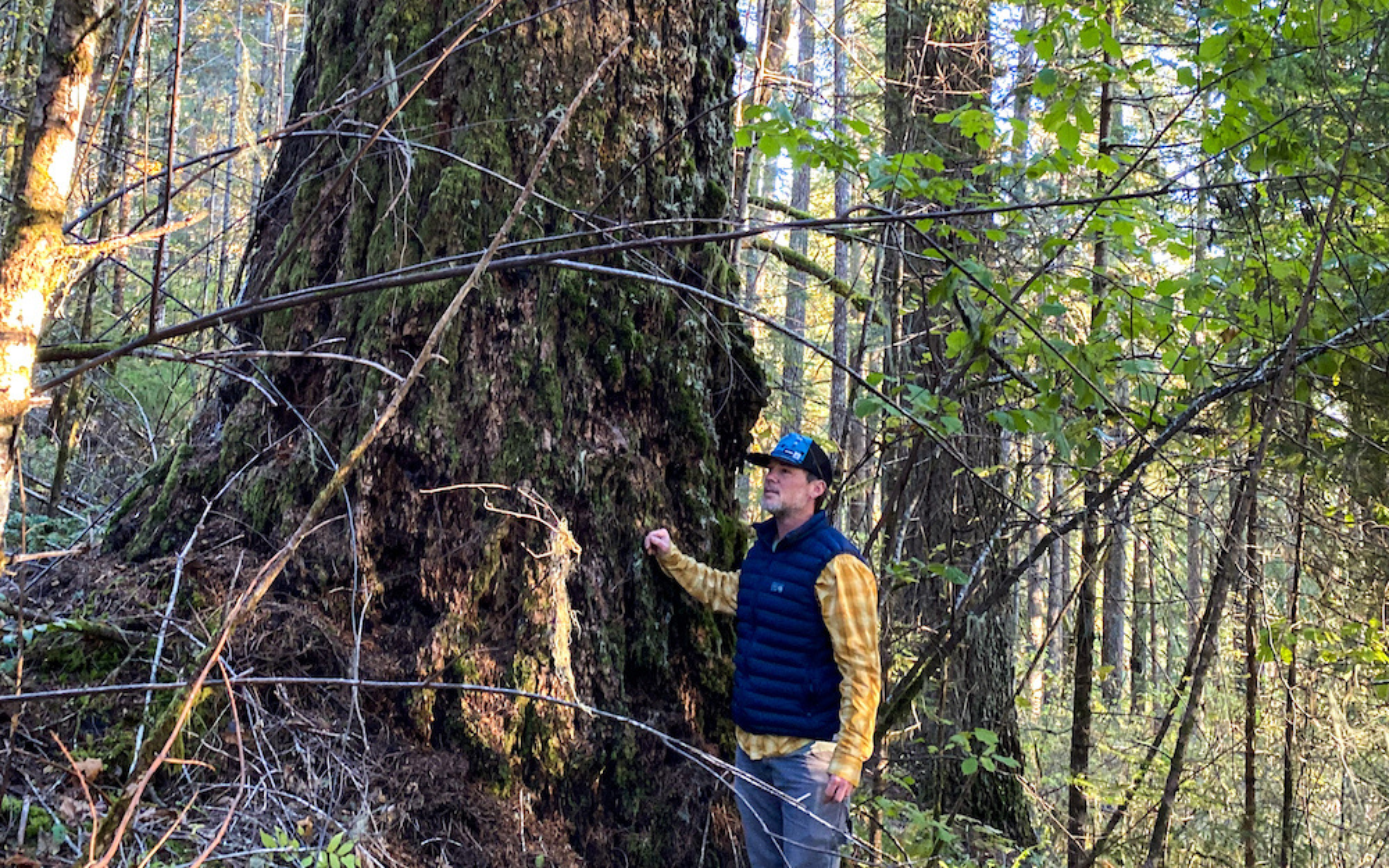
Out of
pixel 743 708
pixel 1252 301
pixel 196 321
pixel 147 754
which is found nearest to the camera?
pixel 147 754

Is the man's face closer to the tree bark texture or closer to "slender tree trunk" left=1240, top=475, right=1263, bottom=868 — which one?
"slender tree trunk" left=1240, top=475, right=1263, bottom=868

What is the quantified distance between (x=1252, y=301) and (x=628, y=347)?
337 centimetres

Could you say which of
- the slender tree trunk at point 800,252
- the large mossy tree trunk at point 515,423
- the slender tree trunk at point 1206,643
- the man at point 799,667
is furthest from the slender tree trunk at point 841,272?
the slender tree trunk at point 1206,643

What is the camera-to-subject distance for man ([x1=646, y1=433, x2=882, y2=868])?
3.58 m

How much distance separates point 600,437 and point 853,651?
4.47 ft

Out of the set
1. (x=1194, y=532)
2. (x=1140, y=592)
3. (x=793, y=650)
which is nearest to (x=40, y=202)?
(x=793, y=650)

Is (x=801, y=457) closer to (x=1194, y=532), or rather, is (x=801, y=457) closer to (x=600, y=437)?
(x=600, y=437)

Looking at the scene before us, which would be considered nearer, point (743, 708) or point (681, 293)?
point (743, 708)

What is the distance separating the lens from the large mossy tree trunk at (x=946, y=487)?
203 inches

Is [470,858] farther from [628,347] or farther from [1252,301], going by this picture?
[1252,301]

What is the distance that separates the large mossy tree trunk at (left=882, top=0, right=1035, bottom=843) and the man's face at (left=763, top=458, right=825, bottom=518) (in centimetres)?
85

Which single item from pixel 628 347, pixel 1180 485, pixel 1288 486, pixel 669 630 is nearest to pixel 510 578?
pixel 669 630

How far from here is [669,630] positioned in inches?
154

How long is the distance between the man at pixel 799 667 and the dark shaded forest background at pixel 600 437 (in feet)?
0.74
